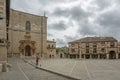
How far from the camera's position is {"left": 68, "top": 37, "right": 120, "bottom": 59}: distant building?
95062 mm

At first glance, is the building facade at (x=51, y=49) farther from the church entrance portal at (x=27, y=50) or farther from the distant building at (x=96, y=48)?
the church entrance portal at (x=27, y=50)

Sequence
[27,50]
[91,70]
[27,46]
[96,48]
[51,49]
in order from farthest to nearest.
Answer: [96,48], [51,49], [27,50], [27,46], [91,70]

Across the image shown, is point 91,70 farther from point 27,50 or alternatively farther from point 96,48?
point 96,48

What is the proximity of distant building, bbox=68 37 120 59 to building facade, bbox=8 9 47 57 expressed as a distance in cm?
2897

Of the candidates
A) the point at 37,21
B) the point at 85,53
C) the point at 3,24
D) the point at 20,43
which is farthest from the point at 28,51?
the point at 3,24

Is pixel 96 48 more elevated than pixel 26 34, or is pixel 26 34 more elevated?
pixel 26 34

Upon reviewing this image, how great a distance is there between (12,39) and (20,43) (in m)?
2.49

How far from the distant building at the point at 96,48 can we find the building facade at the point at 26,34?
95.0ft

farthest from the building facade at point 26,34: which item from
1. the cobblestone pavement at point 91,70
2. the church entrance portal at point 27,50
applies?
the cobblestone pavement at point 91,70

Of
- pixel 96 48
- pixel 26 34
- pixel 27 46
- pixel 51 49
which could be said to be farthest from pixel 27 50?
pixel 96 48

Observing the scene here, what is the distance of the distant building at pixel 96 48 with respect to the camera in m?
95.1

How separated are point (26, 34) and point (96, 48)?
41.0m

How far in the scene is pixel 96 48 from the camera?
98.9 meters

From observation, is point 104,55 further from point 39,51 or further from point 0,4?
point 0,4
